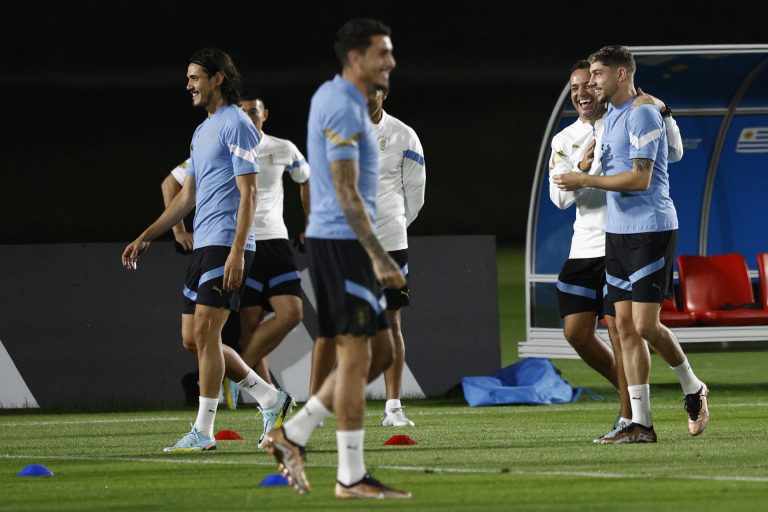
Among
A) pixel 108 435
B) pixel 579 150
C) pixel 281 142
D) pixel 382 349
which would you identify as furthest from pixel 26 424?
pixel 382 349

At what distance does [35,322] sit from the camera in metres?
12.1

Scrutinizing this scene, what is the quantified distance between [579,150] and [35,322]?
5.07 meters

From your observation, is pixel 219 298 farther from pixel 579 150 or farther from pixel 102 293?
pixel 102 293

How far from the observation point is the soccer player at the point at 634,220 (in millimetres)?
8102

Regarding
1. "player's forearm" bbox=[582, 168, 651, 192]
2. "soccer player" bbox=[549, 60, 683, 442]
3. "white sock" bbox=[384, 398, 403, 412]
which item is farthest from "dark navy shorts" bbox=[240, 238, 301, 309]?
"player's forearm" bbox=[582, 168, 651, 192]

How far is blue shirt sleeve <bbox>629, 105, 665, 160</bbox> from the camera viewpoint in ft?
26.5

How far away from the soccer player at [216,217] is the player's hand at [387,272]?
2072 millimetres

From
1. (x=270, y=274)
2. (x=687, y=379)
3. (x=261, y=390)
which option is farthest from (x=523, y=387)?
(x=261, y=390)

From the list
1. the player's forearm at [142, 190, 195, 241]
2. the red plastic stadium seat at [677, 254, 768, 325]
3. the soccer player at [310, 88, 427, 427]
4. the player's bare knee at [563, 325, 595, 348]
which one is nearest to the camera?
the player's forearm at [142, 190, 195, 241]

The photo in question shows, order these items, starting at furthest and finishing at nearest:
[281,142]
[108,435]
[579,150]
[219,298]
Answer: [281,142]
[108,435]
[579,150]
[219,298]

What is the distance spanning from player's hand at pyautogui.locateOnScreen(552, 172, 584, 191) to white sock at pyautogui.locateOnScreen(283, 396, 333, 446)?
241 centimetres

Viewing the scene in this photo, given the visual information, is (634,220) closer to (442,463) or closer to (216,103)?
(442,463)

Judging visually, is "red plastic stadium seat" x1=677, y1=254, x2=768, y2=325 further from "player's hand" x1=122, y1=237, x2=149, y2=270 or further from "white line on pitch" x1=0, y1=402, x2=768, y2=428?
"player's hand" x1=122, y1=237, x2=149, y2=270

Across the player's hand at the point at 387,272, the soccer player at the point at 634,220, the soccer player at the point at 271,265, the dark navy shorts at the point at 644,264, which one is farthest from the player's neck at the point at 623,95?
the player's hand at the point at 387,272
